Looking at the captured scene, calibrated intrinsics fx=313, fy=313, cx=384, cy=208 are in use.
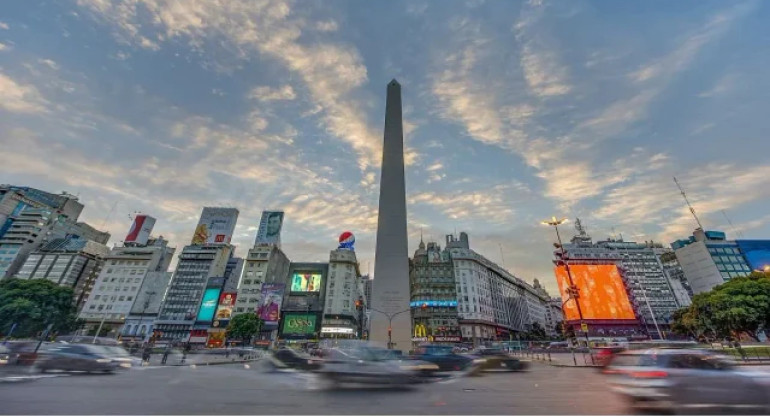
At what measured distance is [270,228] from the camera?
3647 inches

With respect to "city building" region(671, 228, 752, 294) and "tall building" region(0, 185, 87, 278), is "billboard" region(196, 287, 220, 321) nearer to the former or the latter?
"tall building" region(0, 185, 87, 278)

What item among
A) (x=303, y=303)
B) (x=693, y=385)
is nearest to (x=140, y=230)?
(x=303, y=303)

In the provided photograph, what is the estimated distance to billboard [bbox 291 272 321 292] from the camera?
8212 cm

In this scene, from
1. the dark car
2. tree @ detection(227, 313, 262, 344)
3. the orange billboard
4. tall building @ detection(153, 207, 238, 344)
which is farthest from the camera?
the orange billboard

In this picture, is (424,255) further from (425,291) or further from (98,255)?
(98,255)

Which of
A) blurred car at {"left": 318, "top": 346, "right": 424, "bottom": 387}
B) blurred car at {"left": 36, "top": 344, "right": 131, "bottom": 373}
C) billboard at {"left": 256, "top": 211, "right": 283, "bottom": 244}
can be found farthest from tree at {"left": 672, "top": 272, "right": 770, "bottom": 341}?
billboard at {"left": 256, "top": 211, "right": 283, "bottom": 244}

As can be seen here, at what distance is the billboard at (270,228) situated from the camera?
9081 cm

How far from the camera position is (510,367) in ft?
56.1

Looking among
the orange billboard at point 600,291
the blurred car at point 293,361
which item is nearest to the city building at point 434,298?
the orange billboard at point 600,291

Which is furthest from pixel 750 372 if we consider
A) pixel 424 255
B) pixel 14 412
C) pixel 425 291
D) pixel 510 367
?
pixel 424 255

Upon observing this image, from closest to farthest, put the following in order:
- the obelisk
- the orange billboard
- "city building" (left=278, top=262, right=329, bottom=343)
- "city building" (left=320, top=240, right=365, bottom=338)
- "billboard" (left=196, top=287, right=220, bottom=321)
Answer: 1. the obelisk
2. "billboard" (left=196, top=287, right=220, bottom=321)
3. "city building" (left=278, top=262, right=329, bottom=343)
4. "city building" (left=320, top=240, right=365, bottom=338)
5. the orange billboard

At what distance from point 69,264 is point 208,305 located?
47.2 metres

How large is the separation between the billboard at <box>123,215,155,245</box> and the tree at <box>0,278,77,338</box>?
50940 millimetres

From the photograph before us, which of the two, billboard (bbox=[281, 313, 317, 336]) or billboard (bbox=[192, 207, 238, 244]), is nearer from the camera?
billboard (bbox=[281, 313, 317, 336])
